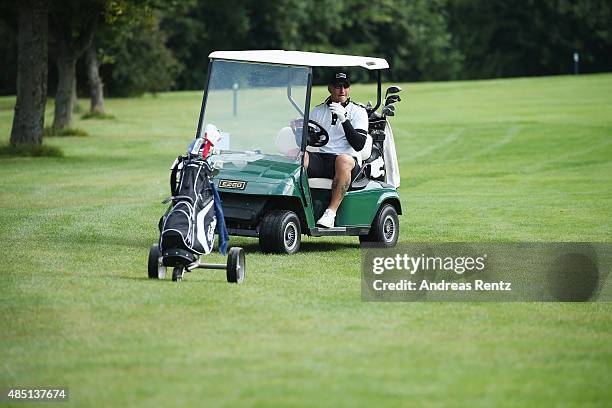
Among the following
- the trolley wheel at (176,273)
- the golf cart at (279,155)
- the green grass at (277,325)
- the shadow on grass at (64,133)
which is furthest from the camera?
the shadow on grass at (64,133)

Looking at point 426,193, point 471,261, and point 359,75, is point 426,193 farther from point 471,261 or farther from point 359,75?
point 359,75

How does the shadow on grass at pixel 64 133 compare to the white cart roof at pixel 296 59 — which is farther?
the shadow on grass at pixel 64 133

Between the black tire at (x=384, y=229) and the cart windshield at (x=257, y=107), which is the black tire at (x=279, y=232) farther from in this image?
the black tire at (x=384, y=229)

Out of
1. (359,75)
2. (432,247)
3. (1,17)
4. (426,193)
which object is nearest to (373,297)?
(432,247)

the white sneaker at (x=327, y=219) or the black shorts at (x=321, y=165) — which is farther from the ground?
the black shorts at (x=321, y=165)

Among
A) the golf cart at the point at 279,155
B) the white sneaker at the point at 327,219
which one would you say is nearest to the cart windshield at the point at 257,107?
the golf cart at the point at 279,155

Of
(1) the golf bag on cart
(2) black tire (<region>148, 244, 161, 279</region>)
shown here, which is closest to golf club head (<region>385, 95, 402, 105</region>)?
(1) the golf bag on cart

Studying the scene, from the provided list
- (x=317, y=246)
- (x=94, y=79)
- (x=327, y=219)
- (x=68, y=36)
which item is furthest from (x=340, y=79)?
(x=94, y=79)

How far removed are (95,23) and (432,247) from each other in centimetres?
1885

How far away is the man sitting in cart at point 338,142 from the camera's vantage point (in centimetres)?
1219

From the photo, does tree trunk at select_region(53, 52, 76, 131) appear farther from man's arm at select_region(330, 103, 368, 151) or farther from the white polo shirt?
man's arm at select_region(330, 103, 368, 151)

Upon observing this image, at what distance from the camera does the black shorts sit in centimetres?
1239

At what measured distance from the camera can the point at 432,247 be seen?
12695 millimetres

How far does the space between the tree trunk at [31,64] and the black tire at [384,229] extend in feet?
44.0
